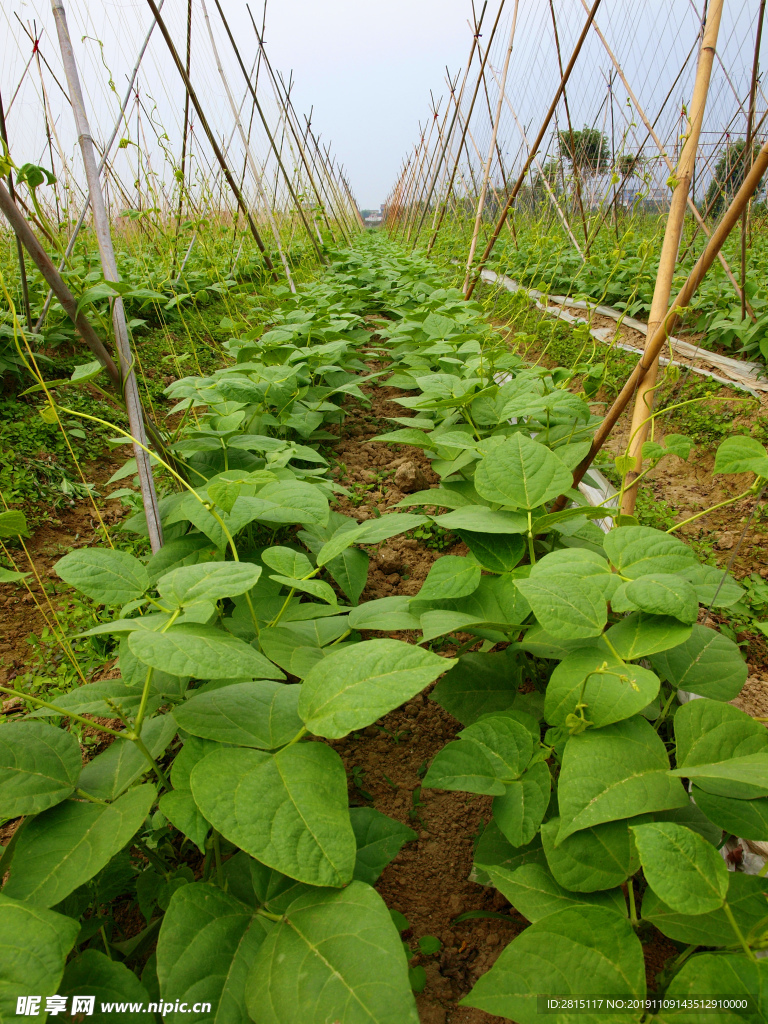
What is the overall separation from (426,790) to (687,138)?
1.41 m

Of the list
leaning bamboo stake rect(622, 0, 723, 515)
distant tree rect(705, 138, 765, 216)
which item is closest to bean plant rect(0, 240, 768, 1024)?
leaning bamboo stake rect(622, 0, 723, 515)

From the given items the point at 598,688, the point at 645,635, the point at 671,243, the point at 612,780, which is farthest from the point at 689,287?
the point at 612,780

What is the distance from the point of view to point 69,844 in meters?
0.61

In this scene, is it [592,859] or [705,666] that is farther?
[705,666]

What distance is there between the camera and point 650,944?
706 millimetres

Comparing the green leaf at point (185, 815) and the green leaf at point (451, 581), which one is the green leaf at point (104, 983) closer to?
the green leaf at point (185, 815)

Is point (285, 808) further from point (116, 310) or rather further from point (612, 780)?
point (116, 310)

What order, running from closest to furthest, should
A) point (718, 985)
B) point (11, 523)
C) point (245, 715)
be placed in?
point (718, 985)
point (245, 715)
point (11, 523)

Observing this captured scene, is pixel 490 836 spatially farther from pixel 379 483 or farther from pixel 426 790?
pixel 379 483

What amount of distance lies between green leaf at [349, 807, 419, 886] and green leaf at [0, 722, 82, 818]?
0.35m

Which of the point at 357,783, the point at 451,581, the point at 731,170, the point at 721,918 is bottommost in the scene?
the point at 357,783

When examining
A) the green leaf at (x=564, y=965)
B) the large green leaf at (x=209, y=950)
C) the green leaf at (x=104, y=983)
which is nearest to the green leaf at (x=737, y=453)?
the green leaf at (x=564, y=965)

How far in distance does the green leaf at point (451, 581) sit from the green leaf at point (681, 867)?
44 cm

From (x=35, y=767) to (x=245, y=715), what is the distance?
0.24 meters
